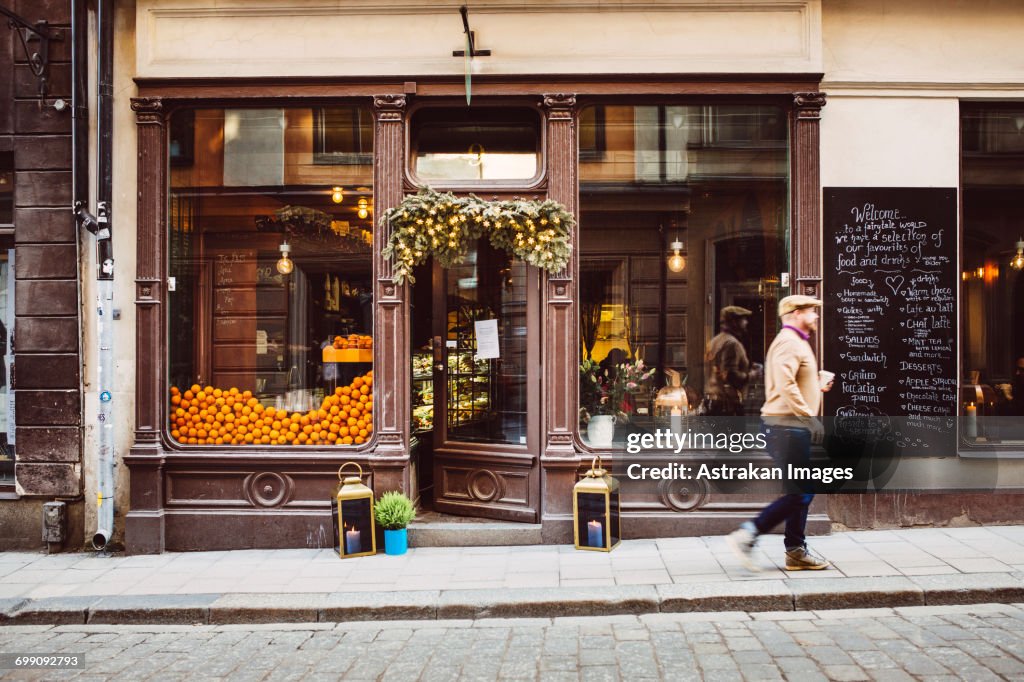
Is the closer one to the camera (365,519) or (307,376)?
(365,519)

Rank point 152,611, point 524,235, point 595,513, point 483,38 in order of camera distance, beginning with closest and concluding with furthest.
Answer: point 152,611 → point 595,513 → point 524,235 → point 483,38

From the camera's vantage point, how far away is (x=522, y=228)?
23.7ft

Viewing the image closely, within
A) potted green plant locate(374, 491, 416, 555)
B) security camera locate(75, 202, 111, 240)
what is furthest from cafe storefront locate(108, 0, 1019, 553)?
potted green plant locate(374, 491, 416, 555)

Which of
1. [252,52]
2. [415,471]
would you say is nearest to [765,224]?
[415,471]

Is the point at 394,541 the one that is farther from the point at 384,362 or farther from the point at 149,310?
the point at 149,310

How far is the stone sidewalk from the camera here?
5664mm

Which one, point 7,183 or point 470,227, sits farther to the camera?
point 7,183

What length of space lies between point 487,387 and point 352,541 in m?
1.99

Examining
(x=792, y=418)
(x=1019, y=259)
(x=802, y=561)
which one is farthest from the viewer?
(x=1019, y=259)

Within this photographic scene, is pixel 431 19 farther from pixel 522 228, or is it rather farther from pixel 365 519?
pixel 365 519

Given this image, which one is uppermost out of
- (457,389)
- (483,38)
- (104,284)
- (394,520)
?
(483,38)

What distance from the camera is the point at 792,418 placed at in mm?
5977

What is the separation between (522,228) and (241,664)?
4218 millimetres

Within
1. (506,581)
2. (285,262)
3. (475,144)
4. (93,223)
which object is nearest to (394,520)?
(506,581)
